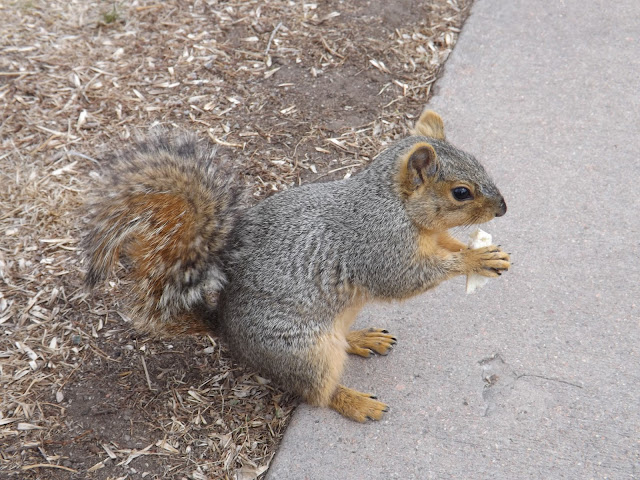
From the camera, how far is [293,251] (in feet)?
8.01

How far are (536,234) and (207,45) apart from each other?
7.19 ft

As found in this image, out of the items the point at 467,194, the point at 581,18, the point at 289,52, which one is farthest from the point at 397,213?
the point at 581,18

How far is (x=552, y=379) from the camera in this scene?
258 cm

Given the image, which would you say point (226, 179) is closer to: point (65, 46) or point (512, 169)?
point (512, 169)

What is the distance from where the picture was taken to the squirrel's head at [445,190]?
2.40 m

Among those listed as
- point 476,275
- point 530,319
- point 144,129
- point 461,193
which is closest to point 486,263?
point 476,275

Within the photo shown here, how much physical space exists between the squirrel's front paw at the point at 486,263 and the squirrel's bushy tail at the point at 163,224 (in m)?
0.90

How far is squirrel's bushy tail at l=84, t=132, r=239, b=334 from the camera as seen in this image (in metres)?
2.21

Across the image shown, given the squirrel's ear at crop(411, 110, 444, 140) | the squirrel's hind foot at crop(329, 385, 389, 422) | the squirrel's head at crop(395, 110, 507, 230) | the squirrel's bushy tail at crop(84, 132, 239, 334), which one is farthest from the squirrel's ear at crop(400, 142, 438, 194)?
the squirrel's hind foot at crop(329, 385, 389, 422)

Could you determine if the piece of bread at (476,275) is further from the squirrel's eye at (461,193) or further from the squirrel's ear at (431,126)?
the squirrel's ear at (431,126)

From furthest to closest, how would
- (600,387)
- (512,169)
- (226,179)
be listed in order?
(512,169) < (600,387) < (226,179)

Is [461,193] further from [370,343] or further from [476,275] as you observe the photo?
[370,343]

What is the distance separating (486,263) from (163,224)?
120 cm

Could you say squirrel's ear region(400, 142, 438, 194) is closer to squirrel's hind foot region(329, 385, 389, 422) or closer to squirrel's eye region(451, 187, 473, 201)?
squirrel's eye region(451, 187, 473, 201)
